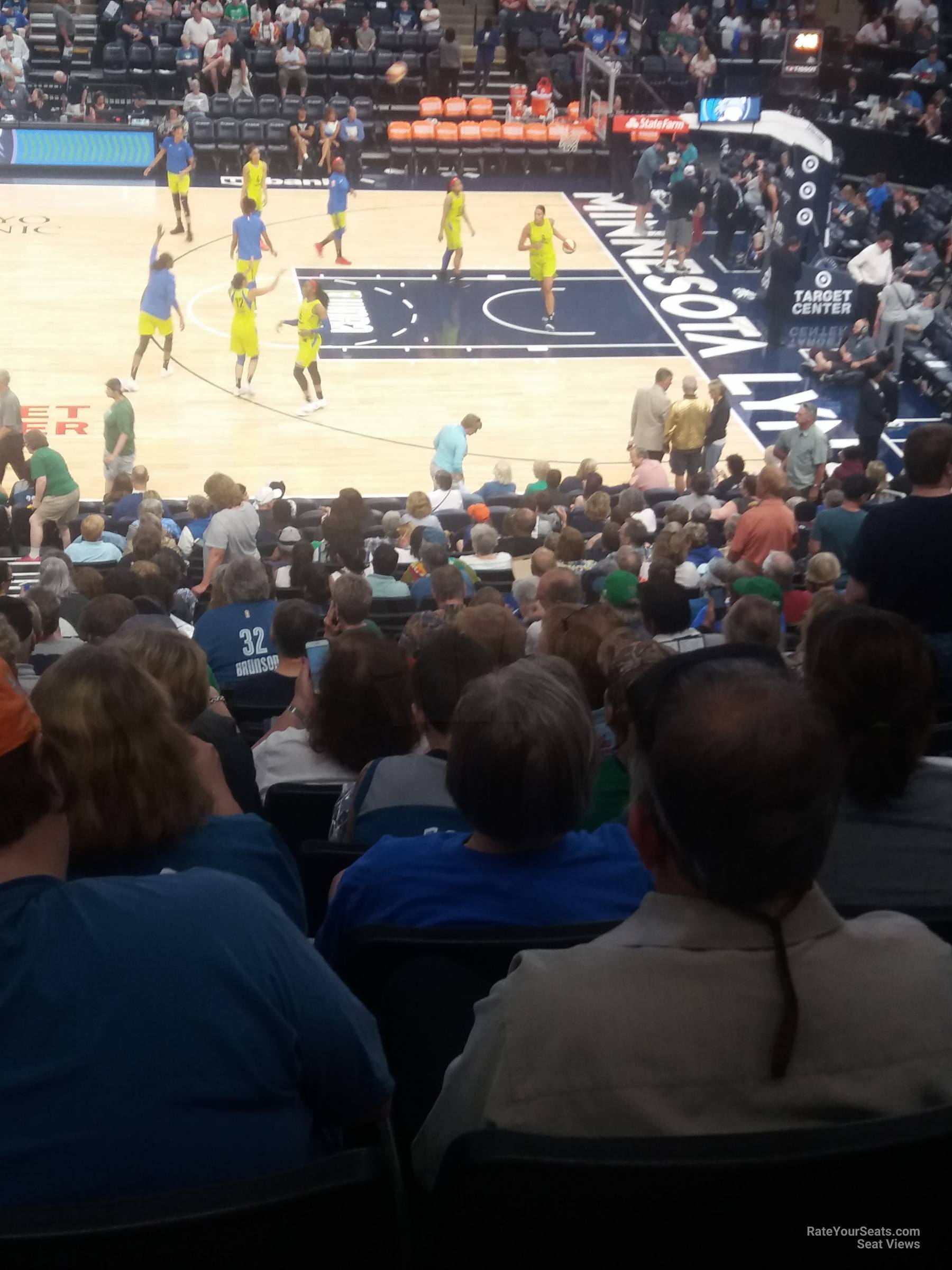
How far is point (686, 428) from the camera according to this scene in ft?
37.2

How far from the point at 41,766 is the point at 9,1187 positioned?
18.6 inches

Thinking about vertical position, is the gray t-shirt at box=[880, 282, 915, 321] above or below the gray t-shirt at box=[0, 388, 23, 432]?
above

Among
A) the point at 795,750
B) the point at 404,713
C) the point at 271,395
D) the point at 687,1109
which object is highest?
the point at 795,750

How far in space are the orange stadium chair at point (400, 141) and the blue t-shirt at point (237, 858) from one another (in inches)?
824

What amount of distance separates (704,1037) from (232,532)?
7.01 m

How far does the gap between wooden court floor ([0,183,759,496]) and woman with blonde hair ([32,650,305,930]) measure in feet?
30.3

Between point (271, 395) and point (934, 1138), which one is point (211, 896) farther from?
point (271, 395)

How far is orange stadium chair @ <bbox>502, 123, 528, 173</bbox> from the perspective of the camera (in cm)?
2169

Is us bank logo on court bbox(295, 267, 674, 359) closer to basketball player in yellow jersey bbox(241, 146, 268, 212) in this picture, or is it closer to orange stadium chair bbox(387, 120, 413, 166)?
basketball player in yellow jersey bbox(241, 146, 268, 212)

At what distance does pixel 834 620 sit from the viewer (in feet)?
8.18

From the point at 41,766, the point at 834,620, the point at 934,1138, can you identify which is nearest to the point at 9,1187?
the point at 41,766

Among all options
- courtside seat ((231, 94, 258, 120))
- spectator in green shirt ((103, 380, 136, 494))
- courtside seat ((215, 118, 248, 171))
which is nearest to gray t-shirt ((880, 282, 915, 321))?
spectator in green shirt ((103, 380, 136, 494))

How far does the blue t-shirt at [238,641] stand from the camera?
5.09m

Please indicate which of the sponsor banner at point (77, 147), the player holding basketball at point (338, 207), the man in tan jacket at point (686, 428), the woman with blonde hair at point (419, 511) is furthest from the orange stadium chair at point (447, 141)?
the woman with blonde hair at point (419, 511)
